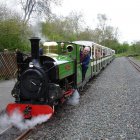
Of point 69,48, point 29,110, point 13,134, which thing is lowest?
point 13,134

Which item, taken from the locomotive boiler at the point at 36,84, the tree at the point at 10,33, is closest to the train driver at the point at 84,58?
the locomotive boiler at the point at 36,84

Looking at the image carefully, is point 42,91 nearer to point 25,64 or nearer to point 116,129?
point 25,64

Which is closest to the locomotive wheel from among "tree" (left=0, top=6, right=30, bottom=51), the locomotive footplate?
the locomotive footplate

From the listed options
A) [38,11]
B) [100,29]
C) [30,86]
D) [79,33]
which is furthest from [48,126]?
[100,29]

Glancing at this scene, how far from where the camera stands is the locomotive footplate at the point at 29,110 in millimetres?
8922

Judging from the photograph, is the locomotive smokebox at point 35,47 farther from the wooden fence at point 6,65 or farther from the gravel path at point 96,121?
the wooden fence at point 6,65

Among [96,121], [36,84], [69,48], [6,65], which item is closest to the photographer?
[36,84]

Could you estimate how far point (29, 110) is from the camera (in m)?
9.04

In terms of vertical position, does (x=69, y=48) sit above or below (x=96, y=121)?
above

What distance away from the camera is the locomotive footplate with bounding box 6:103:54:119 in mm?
8922

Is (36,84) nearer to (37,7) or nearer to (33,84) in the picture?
(33,84)

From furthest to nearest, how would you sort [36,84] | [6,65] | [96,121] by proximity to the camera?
1. [6,65]
2. [96,121]
3. [36,84]

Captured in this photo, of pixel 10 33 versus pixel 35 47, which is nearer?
pixel 35 47

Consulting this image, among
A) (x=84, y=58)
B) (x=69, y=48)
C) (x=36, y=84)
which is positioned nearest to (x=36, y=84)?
(x=36, y=84)
